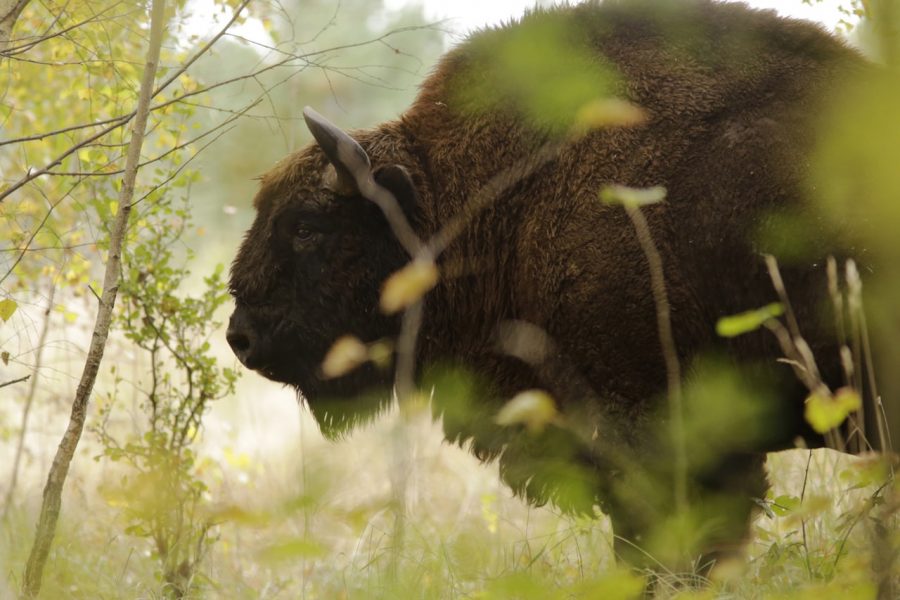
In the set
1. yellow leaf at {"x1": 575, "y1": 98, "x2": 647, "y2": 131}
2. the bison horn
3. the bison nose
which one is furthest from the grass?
yellow leaf at {"x1": 575, "y1": 98, "x2": 647, "y2": 131}

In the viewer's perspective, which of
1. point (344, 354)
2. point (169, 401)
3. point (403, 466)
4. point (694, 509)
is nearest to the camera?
point (403, 466)

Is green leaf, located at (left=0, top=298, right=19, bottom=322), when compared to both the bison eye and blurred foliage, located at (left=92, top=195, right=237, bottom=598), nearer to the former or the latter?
blurred foliage, located at (left=92, top=195, right=237, bottom=598)

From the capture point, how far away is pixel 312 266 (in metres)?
4.60

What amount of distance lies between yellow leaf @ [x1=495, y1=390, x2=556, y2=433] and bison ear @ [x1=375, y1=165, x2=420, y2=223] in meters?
0.95

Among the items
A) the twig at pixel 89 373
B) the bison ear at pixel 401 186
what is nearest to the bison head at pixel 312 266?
the bison ear at pixel 401 186

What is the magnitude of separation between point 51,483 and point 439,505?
134 inches

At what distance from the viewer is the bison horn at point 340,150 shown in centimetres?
436

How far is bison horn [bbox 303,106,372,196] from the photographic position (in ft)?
14.3

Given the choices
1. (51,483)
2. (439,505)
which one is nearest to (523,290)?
(51,483)

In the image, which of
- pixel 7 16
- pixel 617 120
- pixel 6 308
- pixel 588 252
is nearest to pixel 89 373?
pixel 6 308

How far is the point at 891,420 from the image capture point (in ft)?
12.1

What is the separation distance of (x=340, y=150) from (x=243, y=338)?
3.06 feet

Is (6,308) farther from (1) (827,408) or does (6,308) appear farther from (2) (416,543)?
(1) (827,408)

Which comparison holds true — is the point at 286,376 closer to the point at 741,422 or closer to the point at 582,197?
the point at 582,197
